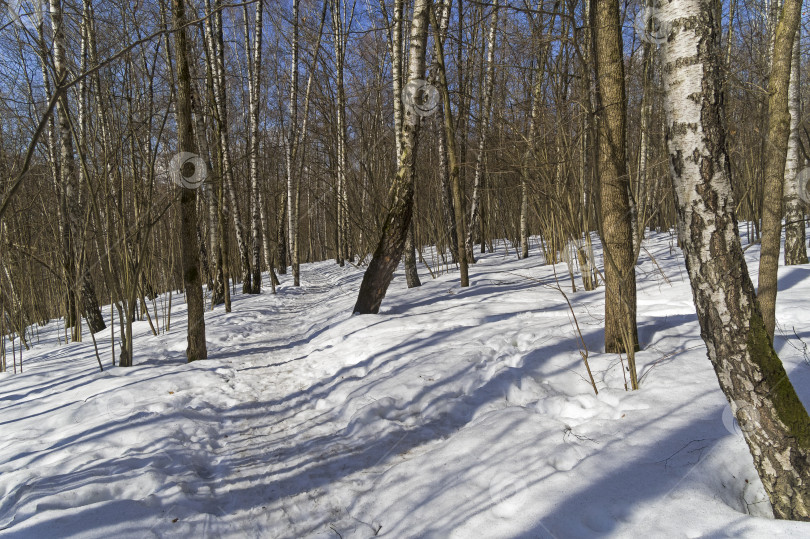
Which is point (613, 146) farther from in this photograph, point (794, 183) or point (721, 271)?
point (794, 183)

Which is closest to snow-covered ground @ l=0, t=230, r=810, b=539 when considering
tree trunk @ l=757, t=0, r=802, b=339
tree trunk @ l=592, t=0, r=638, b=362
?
tree trunk @ l=757, t=0, r=802, b=339

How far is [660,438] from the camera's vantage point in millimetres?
2211

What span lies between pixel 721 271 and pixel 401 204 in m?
4.46

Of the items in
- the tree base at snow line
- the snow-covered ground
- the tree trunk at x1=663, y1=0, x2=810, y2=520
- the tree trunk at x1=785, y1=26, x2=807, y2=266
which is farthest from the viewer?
the tree trunk at x1=785, y1=26, x2=807, y2=266

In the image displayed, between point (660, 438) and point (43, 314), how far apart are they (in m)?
13.0

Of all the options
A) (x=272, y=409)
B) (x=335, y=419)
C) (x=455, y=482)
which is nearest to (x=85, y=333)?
(x=272, y=409)

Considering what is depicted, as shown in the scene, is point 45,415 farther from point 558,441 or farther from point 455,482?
point 558,441

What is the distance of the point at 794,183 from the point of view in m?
6.43

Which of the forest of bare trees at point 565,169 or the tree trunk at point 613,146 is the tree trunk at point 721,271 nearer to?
the forest of bare trees at point 565,169

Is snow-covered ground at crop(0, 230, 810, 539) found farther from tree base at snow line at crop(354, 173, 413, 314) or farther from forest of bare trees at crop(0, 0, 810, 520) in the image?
Result: tree base at snow line at crop(354, 173, 413, 314)

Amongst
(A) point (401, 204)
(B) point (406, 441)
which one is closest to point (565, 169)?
(A) point (401, 204)

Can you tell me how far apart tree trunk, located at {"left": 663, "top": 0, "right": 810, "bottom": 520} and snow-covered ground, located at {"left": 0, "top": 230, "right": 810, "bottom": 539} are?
0.29m

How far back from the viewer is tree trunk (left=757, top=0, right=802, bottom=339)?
272cm

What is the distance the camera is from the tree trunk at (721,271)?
5.49 feet
